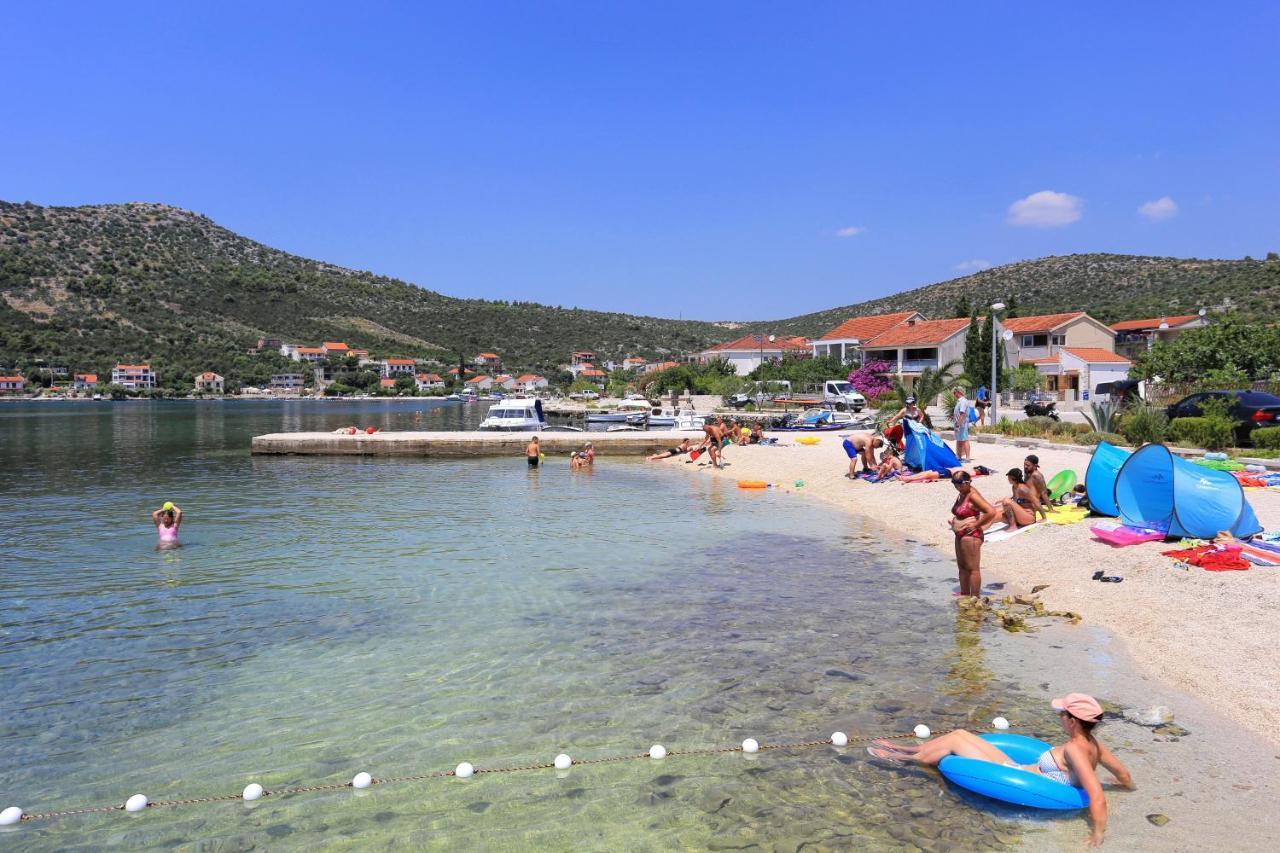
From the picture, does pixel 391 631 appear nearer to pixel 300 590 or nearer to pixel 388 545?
pixel 300 590

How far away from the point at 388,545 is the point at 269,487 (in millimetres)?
11522

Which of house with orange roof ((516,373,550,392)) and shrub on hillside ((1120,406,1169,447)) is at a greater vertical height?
house with orange roof ((516,373,550,392))

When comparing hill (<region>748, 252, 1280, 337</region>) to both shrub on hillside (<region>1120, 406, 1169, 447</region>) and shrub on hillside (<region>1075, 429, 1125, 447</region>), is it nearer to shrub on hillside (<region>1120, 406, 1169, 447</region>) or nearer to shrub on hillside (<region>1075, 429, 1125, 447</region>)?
shrub on hillside (<region>1075, 429, 1125, 447</region>)

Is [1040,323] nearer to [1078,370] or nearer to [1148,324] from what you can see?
[1078,370]

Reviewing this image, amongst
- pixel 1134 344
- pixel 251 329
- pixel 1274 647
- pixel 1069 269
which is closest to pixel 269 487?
A: pixel 1274 647

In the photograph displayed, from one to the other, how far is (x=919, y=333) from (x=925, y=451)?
4586 cm

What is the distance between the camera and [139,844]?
17.8 ft

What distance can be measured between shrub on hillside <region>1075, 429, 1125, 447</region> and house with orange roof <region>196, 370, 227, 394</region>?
144 meters

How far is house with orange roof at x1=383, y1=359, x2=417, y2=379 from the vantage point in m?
160

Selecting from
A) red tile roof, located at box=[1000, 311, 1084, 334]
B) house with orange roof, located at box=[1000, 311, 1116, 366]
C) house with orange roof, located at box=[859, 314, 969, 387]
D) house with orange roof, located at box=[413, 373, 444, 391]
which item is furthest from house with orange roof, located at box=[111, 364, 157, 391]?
house with orange roof, located at box=[1000, 311, 1116, 366]

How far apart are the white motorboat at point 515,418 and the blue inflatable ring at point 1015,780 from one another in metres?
36.7

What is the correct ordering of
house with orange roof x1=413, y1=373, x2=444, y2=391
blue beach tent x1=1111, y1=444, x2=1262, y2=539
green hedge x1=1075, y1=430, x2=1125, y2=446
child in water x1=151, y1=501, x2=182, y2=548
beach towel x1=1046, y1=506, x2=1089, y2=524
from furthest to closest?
house with orange roof x1=413, y1=373, x2=444, y2=391 → green hedge x1=1075, y1=430, x2=1125, y2=446 → child in water x1=151, y1=501, x2=182, y2=548 → beach towel x1=1046, y1=506, x2=1089, y2=524 → blue beach tent x1=1111, y1=444, x2=1262, y2=539

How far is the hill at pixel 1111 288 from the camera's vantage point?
7638cm

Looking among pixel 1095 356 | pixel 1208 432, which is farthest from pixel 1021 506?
pixel 1095 356
